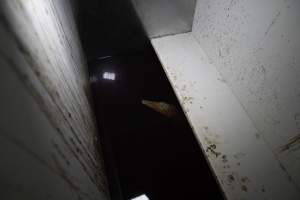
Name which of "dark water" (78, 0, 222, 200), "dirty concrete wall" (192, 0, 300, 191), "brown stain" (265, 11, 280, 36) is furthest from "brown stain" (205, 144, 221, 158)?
"brown stain" (265, 11, 280, 36)

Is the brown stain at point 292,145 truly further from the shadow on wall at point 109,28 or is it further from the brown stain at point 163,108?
the shadow on wall at point 109,28

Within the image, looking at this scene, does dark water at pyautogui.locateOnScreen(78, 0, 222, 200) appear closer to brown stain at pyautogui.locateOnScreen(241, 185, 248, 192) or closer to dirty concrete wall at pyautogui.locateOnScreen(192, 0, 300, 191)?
brown stain at pyautogui.locateOnScreen(241, 185, 248, 192)

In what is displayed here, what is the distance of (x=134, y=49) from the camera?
8.41ft

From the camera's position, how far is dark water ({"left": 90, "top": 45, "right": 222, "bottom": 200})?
1.55 m

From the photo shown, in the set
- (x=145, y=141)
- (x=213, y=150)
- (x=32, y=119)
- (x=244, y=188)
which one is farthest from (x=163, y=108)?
(x=32, y=119)

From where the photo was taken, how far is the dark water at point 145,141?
155cm

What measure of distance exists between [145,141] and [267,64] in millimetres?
1115

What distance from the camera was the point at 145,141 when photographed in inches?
70.8

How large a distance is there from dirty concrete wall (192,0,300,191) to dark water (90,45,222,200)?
1.75ft

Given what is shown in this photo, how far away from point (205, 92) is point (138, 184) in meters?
0.98

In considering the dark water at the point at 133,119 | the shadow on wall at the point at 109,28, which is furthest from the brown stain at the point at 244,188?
the shadow on wall at the point at 109,28

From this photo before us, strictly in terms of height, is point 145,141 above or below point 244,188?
above

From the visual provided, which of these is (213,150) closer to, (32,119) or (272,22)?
(272,22)

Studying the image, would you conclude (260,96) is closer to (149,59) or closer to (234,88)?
(234,88)
